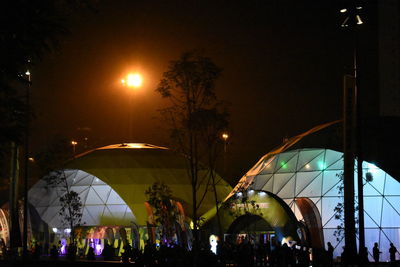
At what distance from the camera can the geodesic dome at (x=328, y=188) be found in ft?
144

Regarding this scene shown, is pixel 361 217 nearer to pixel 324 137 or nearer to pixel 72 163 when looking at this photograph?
pixel 324 137

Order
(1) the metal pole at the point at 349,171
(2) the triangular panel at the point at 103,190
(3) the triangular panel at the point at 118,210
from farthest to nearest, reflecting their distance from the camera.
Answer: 1. (2) the triangular panel at the point at 103,190
2. (3) the triangular panel at the point at 118,210
3. (1) the metal pole at the point at 349,171

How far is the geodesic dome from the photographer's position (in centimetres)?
4397

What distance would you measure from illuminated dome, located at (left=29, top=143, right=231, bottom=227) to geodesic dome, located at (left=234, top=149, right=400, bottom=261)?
10324mm

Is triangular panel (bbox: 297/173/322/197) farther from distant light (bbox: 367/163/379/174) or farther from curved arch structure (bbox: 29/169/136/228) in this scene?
curved arch structure (bbox: 29/169/136/228)

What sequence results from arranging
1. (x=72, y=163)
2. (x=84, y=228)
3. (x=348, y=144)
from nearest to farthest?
(x=348, y=144) → (x=84, y=228) → (x=72, y=163)

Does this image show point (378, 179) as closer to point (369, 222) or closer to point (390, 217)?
point (390, 217)

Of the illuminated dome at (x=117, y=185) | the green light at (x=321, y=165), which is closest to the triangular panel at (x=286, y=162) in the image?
the green light at (x=321, y=165)

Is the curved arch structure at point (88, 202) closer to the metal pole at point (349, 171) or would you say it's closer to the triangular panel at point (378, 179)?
the triangular panel at point (378, 179)

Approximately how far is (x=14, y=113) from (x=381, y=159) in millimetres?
34962

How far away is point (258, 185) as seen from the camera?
51562mm

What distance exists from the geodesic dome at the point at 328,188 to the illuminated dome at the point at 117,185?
10324 mm

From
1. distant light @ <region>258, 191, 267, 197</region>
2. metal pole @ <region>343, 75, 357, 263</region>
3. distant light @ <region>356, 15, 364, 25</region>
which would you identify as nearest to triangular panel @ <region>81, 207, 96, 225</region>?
distant light @ <region>258, 191, 267, 197</region>

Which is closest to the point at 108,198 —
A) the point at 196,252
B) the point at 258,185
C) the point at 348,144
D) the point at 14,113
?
the point at 258,185
